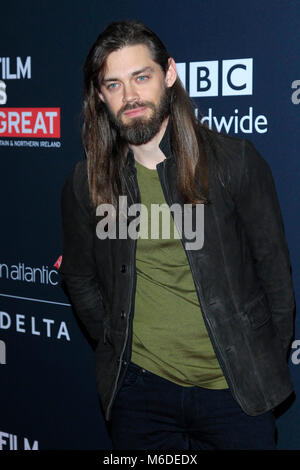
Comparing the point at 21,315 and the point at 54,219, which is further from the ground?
the point at 54,219

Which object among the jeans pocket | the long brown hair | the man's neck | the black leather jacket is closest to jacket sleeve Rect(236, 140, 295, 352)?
the black leather jacket

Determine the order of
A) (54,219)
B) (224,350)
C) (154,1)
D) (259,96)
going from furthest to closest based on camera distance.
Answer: (54,219), (154,1), (259,96), (224,350)

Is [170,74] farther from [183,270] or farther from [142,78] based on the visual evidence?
[183,270]

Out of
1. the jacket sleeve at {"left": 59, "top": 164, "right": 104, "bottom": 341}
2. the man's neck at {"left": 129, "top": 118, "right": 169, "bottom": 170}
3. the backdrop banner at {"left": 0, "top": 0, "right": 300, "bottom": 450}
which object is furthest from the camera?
the backdrop banner at {"left": 0, "top": 0, "right": 300, "bottom": 450}

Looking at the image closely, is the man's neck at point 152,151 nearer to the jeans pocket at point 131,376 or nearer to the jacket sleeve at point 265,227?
the jacket sleeve at point 265,227

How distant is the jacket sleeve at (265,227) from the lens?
1.88 meters

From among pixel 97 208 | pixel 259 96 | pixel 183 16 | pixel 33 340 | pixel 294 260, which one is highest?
pixel 183 16

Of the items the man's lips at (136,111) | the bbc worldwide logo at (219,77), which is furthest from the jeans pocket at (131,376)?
the bbc worldwide logo at (219,77)

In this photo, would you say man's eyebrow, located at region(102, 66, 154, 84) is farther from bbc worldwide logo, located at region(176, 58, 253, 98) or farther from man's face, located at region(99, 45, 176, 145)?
bbc worldwide logo, located at region(176, 58, 253, 98)

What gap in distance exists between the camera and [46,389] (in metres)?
3.11

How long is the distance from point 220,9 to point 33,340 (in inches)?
68.5

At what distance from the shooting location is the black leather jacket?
1891 millimetres

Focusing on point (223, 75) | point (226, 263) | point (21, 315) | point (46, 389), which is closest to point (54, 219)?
point (21, 315)

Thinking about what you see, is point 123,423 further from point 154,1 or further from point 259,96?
point 154,1
